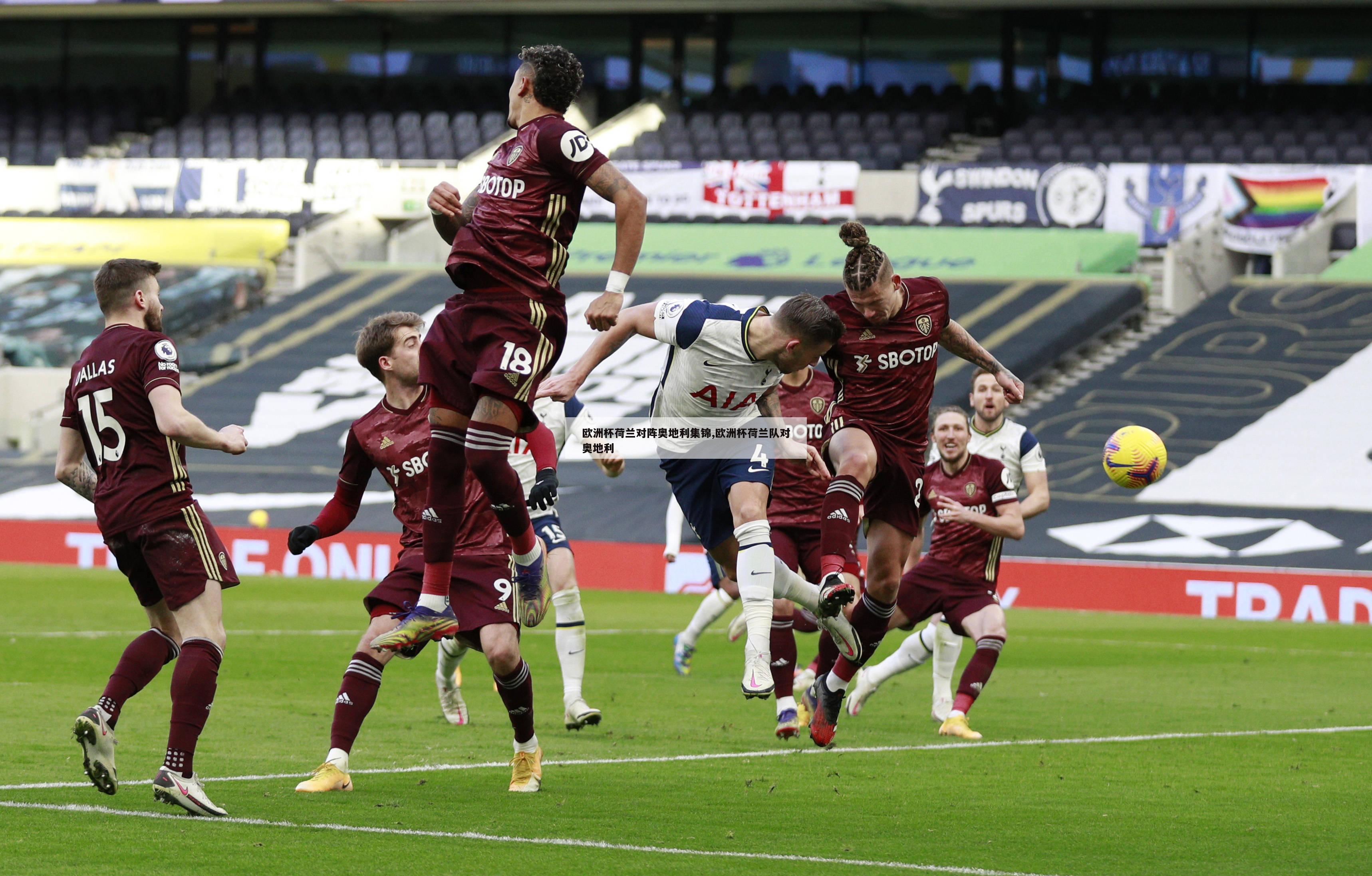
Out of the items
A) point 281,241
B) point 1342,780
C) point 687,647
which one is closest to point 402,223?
point 281,241

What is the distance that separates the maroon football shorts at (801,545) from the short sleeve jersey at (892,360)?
5.14 feet

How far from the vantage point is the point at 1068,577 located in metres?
20.6

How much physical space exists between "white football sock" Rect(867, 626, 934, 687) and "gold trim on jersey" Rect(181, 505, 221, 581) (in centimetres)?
511

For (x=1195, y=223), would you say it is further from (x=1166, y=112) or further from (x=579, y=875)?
(x=579, y=875)

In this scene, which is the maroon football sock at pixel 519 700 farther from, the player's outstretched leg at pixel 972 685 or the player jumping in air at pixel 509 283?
the player's outstretched leg at pixel 972 685

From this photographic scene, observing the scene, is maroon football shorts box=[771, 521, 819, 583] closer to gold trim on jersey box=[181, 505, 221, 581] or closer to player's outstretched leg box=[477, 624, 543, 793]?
player's outstretched leg box=[477, 624, 543, 793]

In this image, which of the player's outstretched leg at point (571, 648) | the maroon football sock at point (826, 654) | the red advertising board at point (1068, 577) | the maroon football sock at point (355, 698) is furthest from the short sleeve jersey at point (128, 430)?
the red advertising board at point (1068, 577)

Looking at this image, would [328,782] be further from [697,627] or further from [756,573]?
[697,627]

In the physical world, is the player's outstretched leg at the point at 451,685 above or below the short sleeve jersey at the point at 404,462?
below

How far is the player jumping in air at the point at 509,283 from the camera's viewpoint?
7.34 meters

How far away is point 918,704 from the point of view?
12453 millimetres

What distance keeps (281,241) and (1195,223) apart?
1716cm

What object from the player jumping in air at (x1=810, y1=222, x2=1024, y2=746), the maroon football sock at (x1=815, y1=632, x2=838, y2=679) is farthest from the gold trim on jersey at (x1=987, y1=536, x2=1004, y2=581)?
the player jumping in air at (x1=810, y1=222, x2=1024, y2=746)

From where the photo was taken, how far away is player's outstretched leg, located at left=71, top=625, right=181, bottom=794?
664 centimetres
